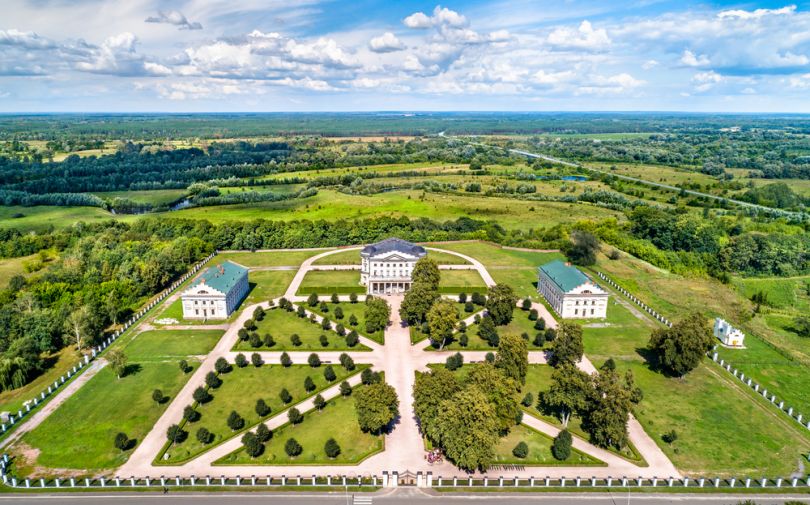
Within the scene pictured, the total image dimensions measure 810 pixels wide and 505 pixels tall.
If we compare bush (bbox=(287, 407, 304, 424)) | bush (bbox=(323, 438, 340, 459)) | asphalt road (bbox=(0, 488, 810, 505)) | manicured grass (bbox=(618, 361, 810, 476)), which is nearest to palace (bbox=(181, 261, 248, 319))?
bush (bbox=(287, 407, 304, 424))

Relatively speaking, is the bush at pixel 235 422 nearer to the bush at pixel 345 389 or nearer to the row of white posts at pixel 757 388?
the bush at pixel 345 389

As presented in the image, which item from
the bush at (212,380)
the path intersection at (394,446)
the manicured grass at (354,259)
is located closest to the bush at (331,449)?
the path intersection at (394,446)

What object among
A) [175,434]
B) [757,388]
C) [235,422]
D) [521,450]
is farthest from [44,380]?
[757,388]

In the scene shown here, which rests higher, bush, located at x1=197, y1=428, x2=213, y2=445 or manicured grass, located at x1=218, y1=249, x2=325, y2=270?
manicured grass, located at x1=218, y1=249, x2=325, y2=270

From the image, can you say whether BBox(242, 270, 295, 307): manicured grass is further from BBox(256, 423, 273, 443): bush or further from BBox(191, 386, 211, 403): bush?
BBox(256, 423, 273, 443): bush

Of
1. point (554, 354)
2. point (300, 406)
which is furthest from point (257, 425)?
point (554, 354)

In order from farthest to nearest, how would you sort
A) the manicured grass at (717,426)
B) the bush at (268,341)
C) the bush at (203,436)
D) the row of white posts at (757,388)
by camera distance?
the bush at (268,341)
the row of white posts at (757,388)
the bush at (203,436)
the manicured grass at (717,426)

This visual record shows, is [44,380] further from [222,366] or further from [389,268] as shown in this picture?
[389,268]
